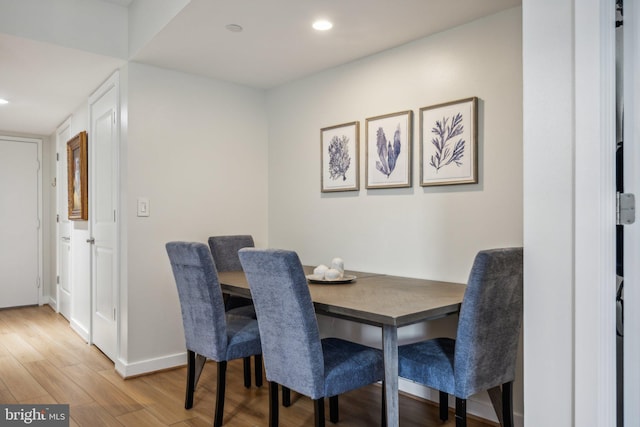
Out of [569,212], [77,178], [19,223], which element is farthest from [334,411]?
[19,223]

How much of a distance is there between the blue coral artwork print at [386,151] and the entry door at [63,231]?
3.36m

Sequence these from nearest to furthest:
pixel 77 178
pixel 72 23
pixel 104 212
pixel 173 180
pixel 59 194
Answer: pixel 72 23, pixel 173 180, pixel 104 212, pixel 77 178, pixel 59 194

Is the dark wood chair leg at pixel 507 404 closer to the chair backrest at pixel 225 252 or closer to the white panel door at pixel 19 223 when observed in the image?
the chair backrest at pixel 225 252

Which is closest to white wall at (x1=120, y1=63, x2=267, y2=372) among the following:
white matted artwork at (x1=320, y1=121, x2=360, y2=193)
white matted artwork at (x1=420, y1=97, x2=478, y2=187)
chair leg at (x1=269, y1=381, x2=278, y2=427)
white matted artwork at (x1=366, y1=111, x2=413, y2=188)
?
white matted artwork at (x1=320, y1=121, x2=360, y2=193)

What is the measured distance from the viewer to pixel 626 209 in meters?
1.21

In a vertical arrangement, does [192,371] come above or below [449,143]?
below

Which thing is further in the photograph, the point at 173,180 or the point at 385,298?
the point at 173,180

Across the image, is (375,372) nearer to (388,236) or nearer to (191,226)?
(388,236)

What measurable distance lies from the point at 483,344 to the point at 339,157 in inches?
69.7

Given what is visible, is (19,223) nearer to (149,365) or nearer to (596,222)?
(149,365)

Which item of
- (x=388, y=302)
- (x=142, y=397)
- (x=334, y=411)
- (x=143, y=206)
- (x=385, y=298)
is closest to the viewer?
(x=388, y=302)

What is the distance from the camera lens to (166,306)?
3295mm

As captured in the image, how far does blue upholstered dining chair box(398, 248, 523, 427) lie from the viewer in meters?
1.75

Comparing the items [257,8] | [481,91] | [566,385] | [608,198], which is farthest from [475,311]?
[257,8]
